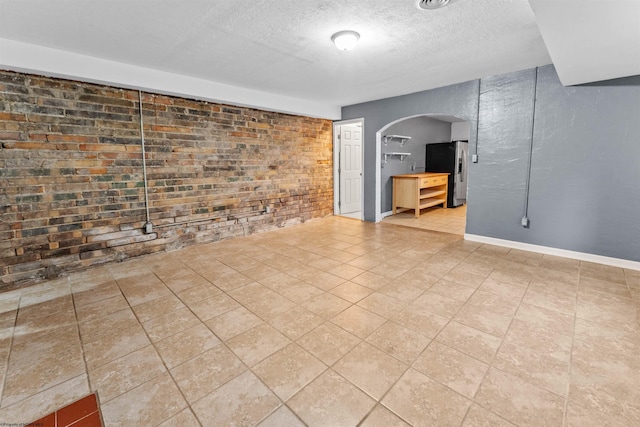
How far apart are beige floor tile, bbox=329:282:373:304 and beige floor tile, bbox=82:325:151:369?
149 cm

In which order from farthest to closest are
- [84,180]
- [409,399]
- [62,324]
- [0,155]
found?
[84,180] < [0,155] < [62,324] < [409,399]

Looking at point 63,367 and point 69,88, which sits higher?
point 69,88

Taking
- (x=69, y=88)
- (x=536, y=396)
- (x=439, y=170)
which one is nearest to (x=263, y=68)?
(x=69, y=88)

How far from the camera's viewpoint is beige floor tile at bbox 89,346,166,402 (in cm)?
155

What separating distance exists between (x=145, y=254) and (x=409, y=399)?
3568mm

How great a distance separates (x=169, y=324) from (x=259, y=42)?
100 inches

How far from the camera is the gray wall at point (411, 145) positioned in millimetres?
6273

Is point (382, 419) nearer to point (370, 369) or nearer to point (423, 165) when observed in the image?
point (370, 369)

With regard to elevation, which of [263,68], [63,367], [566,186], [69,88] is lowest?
[63,367]

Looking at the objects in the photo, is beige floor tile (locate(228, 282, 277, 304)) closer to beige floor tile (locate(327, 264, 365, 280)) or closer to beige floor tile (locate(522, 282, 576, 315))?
beige floor tile (locate(327, 264, 365, 280))

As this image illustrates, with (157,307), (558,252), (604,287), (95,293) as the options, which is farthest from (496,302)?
(95,293)

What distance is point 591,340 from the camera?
1.90m

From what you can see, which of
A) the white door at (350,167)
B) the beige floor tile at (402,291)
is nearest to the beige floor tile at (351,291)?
the beige floor tile at (402,291)

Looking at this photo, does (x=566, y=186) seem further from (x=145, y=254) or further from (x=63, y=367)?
(x=145, y=254)
